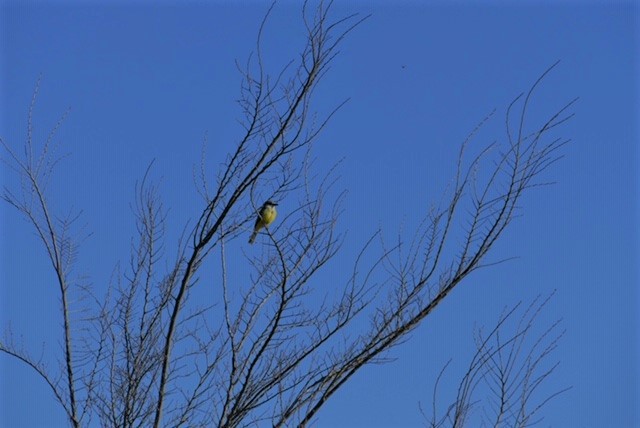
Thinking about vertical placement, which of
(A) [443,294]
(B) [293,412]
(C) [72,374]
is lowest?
(B) [293,412]

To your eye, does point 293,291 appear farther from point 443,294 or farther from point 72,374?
point 72,374

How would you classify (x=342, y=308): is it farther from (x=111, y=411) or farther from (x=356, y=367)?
(x=111, y=411)

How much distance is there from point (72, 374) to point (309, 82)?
5.08 feet

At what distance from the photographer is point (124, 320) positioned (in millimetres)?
4559

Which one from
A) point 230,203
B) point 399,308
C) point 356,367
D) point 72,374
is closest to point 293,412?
point 356,367

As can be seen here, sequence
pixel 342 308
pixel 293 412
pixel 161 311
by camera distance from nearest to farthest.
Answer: pixel 293 412
pixel 342 308
pixel 161 311

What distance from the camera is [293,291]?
3.84m

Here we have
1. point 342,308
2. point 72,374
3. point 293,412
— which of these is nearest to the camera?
point 293,412

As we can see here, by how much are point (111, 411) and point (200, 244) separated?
0.91 m

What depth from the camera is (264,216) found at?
5684mm

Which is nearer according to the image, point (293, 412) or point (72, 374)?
point (293, 412)

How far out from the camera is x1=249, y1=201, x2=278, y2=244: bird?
4.25 m

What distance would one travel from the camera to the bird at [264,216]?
425cm

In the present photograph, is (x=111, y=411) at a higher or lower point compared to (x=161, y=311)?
lower
